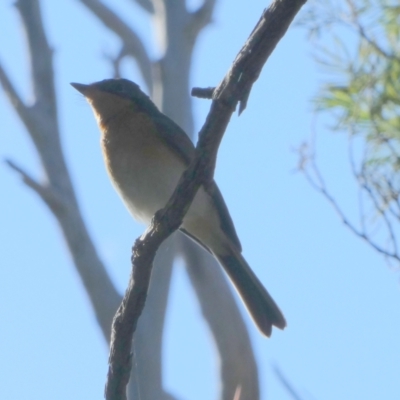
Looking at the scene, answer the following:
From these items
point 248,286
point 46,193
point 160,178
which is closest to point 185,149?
point 160,178

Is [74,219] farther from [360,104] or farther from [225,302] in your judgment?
[360,104]

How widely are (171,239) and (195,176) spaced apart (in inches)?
177

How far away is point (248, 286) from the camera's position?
446 centimetres

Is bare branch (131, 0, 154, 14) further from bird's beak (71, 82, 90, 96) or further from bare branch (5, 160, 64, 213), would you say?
bird's beak (71, 82, 90, 96)

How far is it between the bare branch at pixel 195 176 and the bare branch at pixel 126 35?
5245 millimetres

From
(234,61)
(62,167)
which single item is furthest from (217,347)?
(234,61)

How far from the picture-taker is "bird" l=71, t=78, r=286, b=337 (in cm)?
406

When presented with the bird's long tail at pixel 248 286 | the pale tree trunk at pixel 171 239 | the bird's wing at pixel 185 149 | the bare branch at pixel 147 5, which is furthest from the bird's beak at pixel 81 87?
the bare branch at pixel 147 5

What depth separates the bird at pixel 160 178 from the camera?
4059 mm

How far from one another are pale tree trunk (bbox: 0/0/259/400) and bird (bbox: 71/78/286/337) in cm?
160

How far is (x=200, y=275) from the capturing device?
701 centimetres

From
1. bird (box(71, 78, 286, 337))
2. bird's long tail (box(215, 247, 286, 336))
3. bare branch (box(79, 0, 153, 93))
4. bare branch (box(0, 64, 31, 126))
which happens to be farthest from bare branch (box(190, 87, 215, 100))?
bare branch (box(79, 0, 153, 93))

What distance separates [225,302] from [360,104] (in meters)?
3.53

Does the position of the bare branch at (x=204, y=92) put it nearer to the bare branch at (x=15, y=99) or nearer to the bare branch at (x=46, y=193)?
the bare branch at (x=46, y=193)
